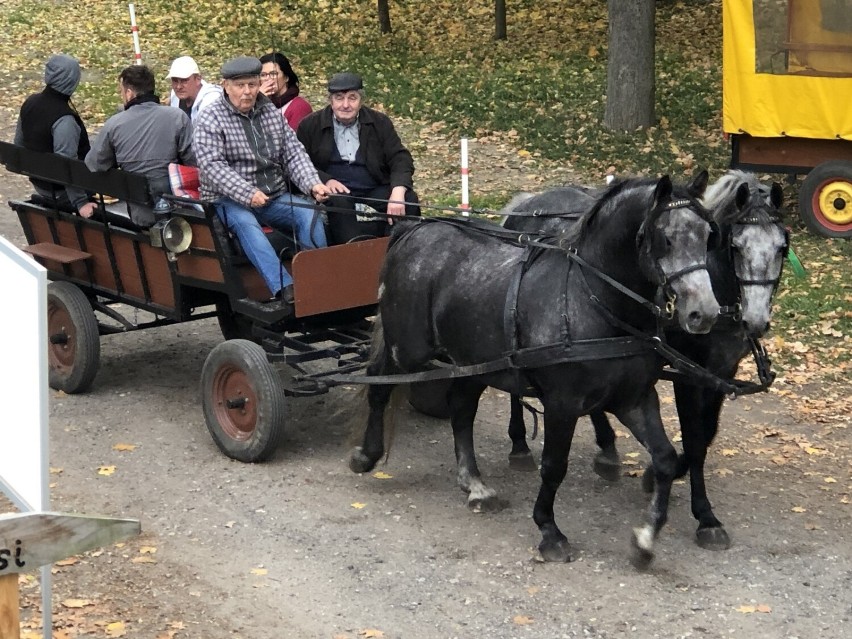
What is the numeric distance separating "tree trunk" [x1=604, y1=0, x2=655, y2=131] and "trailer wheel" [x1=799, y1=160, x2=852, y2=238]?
3.86 m

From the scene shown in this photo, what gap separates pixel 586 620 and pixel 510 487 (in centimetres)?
175

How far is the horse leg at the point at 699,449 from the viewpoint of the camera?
21.3ft

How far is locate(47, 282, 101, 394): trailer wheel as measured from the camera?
8.60 m

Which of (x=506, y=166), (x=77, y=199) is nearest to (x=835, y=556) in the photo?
(x=77, y=199)

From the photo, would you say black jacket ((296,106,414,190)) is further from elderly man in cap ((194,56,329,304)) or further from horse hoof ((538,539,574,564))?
horse hoof ((538,539,574,564))

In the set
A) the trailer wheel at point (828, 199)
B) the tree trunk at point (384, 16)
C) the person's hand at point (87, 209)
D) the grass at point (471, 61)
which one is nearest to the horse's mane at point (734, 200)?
the person's hand at point (87, 209)

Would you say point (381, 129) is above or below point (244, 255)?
above

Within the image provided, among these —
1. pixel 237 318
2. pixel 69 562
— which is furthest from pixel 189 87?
pixel 69 562

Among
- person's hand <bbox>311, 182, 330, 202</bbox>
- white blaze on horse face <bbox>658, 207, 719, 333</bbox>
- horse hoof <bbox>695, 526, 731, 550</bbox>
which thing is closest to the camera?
white blaze on horse face <bbox>658, 207, 719, 333</bbox>

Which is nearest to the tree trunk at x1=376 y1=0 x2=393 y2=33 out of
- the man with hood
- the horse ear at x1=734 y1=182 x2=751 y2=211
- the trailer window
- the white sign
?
the trailer window

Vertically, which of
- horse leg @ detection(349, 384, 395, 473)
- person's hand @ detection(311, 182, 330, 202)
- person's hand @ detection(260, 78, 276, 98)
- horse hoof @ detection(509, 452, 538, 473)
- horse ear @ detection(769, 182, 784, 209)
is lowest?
horse hoof @ detection(509, 452, 538, 473)

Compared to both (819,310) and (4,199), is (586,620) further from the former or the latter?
(4,199)

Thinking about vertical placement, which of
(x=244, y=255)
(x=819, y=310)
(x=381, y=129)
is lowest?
(x=819, y=310)

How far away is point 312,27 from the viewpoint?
2169cm
